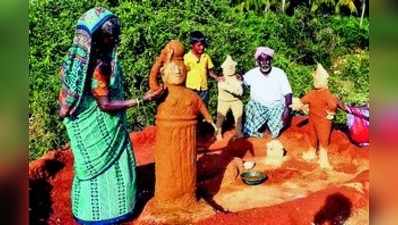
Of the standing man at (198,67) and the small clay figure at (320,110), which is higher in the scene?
the standing man at (198,67)

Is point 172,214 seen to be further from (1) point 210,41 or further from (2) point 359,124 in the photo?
(2) point 359,124

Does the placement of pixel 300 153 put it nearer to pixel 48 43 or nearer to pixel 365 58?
pixel 365 58

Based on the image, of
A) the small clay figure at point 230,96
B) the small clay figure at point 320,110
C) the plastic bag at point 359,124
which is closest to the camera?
the small clay figure at point 320,110

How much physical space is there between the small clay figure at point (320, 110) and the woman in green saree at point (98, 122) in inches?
47.1

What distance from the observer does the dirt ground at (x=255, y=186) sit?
4.98m

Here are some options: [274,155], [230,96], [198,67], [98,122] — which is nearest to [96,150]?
[98,122]

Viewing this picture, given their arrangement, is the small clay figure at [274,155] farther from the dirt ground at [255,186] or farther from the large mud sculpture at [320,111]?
the large mud sculpture at [320,111]

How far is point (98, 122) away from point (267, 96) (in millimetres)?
1418

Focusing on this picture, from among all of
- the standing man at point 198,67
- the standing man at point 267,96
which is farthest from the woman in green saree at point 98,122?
the standing man at point 267,96

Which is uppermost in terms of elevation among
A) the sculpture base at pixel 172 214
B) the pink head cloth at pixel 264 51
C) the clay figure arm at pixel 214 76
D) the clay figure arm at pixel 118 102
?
the pink head cloth at pixel 264 51

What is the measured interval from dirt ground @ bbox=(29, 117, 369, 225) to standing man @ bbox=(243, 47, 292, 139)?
0.11 metres

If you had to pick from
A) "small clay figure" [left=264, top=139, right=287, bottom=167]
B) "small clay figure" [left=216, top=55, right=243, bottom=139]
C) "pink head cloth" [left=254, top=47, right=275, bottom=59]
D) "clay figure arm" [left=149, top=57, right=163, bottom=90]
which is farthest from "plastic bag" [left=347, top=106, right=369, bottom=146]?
"clay figure arm" [left=149, top=57, right=163, bottom=90]

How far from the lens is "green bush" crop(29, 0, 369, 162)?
18.3ft

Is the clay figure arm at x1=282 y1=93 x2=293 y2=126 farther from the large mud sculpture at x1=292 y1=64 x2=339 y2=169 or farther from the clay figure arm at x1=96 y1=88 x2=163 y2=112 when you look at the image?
the clay figure arm at x1=96 y1=88 x2=163 y2=112
